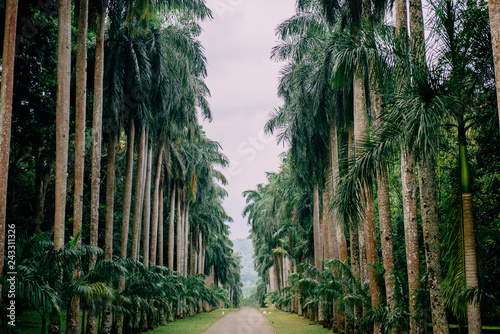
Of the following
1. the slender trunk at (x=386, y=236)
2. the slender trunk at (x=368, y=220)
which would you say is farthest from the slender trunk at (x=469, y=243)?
the slender trunk at (x=368, y=220)

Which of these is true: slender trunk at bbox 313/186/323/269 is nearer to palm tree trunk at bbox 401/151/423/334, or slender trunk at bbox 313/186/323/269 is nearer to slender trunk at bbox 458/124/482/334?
palm tree trunk at bbox 401/151/423/334

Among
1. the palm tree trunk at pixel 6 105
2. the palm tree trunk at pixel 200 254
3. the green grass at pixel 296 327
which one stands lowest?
the green grass at pixel 296 327

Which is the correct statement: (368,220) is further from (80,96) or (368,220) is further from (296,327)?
(296,327)

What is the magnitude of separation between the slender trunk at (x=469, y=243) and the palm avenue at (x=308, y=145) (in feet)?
0.10

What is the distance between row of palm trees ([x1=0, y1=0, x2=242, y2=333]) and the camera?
10312 millimetres

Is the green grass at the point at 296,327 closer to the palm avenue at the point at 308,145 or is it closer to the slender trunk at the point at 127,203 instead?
the palm avenue at the point at 308,145

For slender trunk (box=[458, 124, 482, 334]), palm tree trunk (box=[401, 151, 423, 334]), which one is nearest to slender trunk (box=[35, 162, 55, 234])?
palm tree trunk (box=[401, 151, 423, 334])

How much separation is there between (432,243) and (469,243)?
168 centimetres

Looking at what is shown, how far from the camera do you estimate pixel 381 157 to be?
332 inches

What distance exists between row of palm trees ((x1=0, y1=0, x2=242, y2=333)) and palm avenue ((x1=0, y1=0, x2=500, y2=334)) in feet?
0.23

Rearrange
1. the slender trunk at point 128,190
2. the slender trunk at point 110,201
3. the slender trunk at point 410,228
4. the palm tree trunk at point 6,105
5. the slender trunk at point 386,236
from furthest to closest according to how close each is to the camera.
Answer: the slender trunk at point 128,190
the slender trunk at point 110,201
the slender trunk at point 386,236
the slender trunk at point 410,228
the palm tree trunk at point 6,105

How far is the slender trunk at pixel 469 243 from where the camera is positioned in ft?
22.5

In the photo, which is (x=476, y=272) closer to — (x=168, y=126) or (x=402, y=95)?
(x=402, y=95)

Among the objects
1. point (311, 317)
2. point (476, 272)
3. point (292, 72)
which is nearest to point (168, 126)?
point (292, 72)
